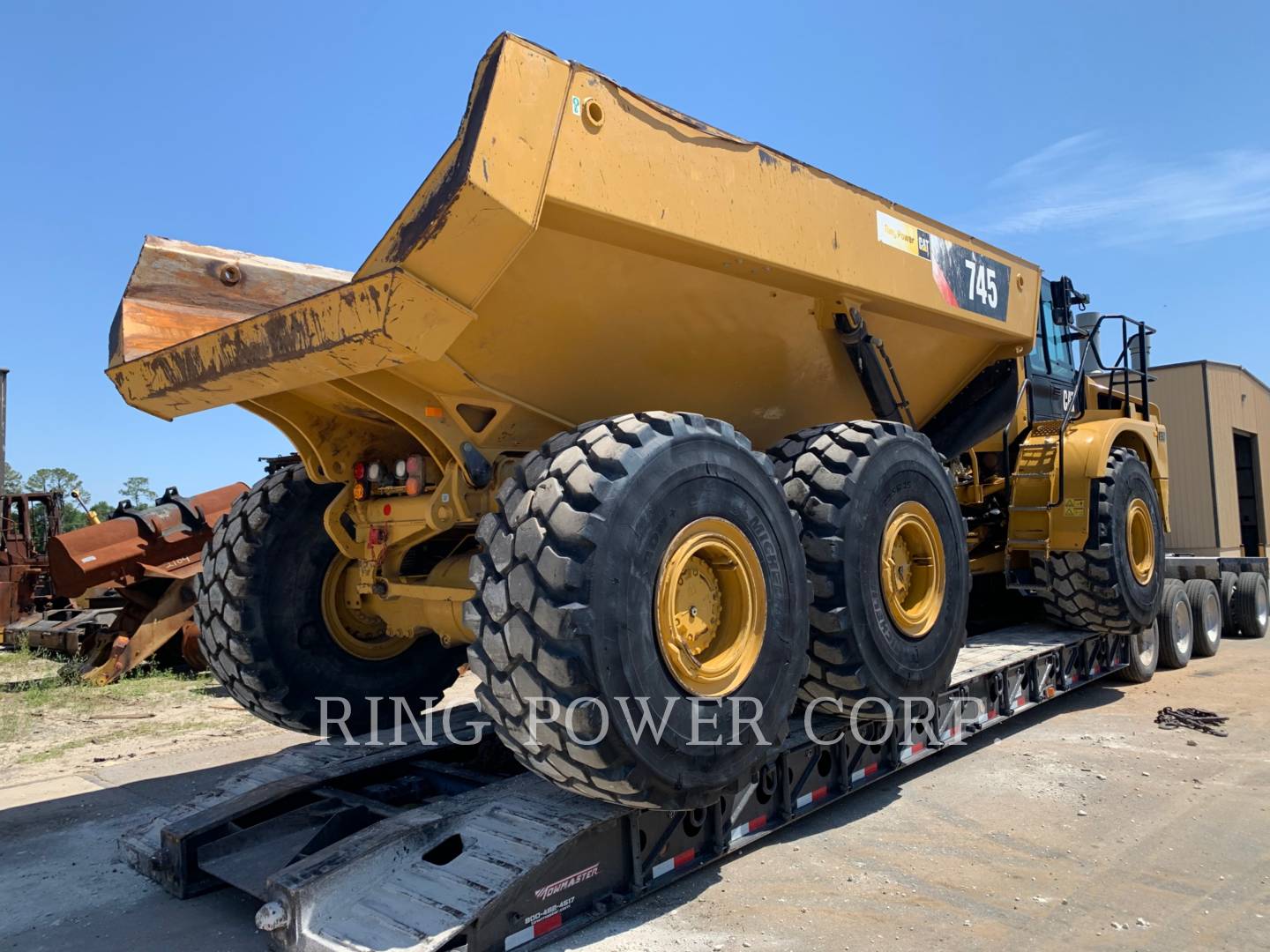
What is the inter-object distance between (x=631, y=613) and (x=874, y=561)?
1564 millimetres

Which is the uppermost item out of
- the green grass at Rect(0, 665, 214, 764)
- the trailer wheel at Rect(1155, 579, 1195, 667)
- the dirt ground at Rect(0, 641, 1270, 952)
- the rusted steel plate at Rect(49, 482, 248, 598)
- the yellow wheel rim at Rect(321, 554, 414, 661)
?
the rusted steel plate at Rect(49, 482, 248, 598)

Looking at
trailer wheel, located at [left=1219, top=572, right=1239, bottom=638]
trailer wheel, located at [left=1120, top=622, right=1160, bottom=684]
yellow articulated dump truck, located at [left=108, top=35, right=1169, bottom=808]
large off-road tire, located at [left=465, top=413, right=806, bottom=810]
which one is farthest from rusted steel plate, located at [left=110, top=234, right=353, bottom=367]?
trailer wheel, located at [left=1219, top=572, right=1239, bottom=638]

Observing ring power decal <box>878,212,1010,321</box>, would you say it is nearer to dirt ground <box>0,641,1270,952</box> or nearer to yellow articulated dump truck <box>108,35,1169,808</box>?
yellow articulated dump truck <box>108,35,1169,808</box>

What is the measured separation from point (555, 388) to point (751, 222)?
3.53ft

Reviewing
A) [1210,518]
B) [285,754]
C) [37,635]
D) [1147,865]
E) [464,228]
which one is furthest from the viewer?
[1210,518]

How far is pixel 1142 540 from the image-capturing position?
7.27m

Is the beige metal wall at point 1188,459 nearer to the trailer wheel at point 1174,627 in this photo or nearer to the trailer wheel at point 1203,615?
the trailer wheel at point 1203,615

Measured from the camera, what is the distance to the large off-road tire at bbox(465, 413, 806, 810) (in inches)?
121


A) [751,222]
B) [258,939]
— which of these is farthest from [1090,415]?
[258,939]

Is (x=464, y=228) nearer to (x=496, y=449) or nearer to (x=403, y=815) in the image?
(x=496, y=449)

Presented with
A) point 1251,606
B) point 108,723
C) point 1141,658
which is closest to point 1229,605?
point 1251,606

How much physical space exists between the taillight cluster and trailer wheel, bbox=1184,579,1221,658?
27.1 ft

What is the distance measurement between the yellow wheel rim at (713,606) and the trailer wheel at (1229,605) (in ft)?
34.1

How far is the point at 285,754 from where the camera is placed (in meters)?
4.73
